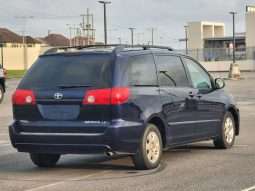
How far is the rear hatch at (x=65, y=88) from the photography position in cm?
907

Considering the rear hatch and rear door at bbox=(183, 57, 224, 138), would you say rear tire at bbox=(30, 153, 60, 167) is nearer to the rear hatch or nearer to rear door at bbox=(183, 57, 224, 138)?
the rear hatch

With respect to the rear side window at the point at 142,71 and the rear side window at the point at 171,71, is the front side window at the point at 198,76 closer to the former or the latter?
the rear side window at the point at 171,71

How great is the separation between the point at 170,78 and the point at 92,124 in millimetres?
1811

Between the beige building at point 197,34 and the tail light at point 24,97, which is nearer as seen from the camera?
the tail light at point 24,97

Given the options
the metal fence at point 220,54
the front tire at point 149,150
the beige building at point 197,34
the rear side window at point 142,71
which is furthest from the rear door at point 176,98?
the beige building at point 197,34

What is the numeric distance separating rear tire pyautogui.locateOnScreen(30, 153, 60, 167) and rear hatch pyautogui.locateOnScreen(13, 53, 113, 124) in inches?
31.4

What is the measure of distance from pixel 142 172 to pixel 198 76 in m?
2.58

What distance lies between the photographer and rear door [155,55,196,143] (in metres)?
9.97

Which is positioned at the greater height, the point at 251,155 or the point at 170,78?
the point at 170,78

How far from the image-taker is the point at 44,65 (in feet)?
31.9

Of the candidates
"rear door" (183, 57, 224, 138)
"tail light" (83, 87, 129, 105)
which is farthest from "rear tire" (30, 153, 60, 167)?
"rear door" (183, 57, 224, 138)

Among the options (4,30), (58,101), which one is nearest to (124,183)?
(58,101)

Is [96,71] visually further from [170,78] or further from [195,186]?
[195,186]

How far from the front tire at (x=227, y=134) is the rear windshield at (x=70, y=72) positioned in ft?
10.0
